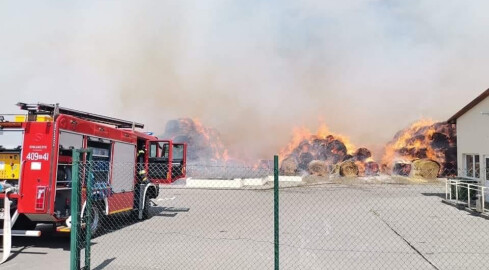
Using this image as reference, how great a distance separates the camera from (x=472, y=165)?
1639cm

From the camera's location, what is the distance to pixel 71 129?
757 centimetres

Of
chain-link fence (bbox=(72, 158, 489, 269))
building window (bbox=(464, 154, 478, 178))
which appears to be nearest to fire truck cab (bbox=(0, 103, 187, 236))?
chain-link fence (bbox=(72, 158, 489, 269))

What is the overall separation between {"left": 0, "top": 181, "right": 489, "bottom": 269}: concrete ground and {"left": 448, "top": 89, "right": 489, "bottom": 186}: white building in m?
3.34

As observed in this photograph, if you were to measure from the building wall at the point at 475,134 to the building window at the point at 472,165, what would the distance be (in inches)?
7.1

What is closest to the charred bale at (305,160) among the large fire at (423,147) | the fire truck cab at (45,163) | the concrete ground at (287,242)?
the large fire at (423,147)

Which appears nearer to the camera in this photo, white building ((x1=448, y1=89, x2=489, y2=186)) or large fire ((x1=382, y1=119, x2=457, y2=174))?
white building ((x1=448, y1=89, x2=489, y2=186))

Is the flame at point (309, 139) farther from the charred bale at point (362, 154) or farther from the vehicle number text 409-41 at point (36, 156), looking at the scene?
the vehicle number text 409-41 at point (36, 156)

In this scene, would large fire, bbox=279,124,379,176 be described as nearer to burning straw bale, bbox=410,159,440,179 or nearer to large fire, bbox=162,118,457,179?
large fire, bbox=162,118,457,179

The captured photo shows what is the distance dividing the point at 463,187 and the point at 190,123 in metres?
23.3

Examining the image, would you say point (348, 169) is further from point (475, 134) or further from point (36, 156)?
point (36, 156)

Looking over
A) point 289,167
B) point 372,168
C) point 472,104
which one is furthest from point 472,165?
point 289,167

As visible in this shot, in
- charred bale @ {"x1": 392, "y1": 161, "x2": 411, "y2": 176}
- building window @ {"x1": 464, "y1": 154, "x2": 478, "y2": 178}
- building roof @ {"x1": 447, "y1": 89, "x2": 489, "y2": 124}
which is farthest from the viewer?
charred bale @ {"x1": 392, "y1": 161, "x2": 411, "y2": 176}

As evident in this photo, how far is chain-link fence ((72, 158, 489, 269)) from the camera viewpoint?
6.42m

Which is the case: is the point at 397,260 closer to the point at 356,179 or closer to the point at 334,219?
the point at 334,219
